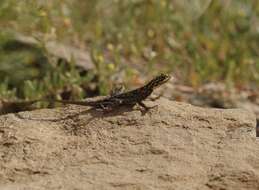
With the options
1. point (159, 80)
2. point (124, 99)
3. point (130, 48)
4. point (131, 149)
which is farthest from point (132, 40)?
point (131, 149)

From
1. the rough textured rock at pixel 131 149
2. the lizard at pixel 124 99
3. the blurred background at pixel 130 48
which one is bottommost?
the rough textured rock at pixel 131 149

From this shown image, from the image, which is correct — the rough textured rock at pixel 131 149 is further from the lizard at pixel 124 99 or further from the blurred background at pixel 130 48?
the blurred background at pixel 130 48

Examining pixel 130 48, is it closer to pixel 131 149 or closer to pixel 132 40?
pixel 132 40

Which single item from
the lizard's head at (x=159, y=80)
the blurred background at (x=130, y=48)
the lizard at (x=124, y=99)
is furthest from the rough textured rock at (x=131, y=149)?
the blurred background at (x=130, y=48)

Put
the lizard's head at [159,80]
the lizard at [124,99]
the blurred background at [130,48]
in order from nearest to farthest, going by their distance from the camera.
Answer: the lizard at [124,99] → the lizard's head at [159,80] → the blurred background at [130,48]

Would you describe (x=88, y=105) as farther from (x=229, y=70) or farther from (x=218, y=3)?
(x=218, y=3)

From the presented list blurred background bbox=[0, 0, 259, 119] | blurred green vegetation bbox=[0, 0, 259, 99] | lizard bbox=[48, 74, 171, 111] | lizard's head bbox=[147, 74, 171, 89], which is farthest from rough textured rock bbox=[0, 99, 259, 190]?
blurred green vegetation bbox=[0, 0, 259, 99]

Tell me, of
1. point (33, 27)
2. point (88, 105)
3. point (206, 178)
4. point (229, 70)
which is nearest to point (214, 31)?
point (229, 70)

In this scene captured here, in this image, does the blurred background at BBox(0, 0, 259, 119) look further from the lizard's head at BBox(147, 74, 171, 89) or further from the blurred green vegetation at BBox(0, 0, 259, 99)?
the lizard's head at BBox(147, 74, 171, 89)
